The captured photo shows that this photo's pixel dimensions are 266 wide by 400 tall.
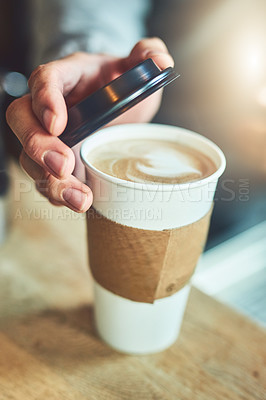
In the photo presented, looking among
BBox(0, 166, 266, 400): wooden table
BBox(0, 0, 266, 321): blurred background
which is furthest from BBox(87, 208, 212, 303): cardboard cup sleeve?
BBox(0, 0, 266, 321): blurred background

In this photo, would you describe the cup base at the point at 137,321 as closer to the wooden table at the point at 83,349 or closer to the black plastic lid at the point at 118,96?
the wooden table at the point at 83,349

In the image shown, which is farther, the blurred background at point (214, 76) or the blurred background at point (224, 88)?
the blurred background at point (224, 88)

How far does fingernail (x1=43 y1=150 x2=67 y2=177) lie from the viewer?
45cm

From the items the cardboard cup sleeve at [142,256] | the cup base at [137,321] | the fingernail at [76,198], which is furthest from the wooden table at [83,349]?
the fingernail at [76,198]

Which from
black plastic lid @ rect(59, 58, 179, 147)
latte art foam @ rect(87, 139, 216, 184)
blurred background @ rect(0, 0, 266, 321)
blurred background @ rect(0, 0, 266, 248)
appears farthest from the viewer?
blurred background @ rect(0, 0, 266, 248)

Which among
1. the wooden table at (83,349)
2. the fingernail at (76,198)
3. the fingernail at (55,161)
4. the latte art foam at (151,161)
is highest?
the fingernail at (55,161)

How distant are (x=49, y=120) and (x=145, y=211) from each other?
0.53 feet

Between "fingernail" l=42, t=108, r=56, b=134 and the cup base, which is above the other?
"fingernail" l=42, t=108, r=56, b=134

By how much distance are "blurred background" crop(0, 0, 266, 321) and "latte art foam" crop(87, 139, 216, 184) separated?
1.11ft

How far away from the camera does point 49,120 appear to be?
0.45m

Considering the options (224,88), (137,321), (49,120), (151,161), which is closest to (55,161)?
(49,120)

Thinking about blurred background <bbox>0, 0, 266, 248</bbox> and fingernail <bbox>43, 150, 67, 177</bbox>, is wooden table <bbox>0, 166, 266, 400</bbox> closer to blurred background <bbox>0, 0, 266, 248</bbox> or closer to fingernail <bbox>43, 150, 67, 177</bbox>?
fingernail <bbox>43, 150, 67, 177</bbox>

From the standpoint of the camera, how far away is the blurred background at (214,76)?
0.97 meters

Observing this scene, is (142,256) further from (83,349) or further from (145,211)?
(83,349)
